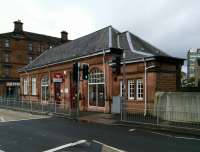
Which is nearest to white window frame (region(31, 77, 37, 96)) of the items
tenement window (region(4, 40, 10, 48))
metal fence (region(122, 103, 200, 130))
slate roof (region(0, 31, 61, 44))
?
metal fence (region(122, 103, 200, 130))

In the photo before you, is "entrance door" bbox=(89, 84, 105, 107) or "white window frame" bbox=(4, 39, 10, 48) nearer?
"entrance door" bbox=(89, 84, 105, 107)

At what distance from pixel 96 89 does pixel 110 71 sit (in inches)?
108

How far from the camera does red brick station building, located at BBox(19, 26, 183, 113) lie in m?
23.1

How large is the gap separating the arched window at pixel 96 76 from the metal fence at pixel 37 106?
360cm

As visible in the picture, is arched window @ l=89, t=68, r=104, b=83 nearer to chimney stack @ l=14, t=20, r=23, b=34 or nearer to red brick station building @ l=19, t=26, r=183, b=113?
red brick station building @ l=19, t=26, r=183, b=113

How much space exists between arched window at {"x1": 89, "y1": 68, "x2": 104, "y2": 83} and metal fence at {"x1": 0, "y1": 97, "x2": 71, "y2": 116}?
360cm

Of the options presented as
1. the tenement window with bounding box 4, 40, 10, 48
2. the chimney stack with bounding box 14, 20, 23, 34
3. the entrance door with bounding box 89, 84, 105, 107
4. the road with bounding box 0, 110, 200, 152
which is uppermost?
the chimney stack with bounding box 14, 20, 23, 34

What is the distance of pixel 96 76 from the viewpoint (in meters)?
28.0

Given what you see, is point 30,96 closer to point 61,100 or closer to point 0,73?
point 61,100

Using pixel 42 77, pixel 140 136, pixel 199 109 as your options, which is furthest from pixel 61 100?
pixel 140 136

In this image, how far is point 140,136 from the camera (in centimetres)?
1417

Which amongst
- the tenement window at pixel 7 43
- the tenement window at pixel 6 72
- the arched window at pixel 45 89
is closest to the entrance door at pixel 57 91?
the arched window at pixel 45 89

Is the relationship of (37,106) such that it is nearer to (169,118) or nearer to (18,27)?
(169,118)

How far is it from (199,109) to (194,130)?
286 centimetres
